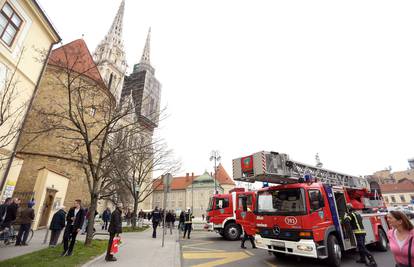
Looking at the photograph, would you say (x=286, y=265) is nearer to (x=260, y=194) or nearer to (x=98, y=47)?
(x=260, y=194)

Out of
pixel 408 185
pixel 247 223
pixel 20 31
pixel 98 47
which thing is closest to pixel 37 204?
pixel 20 31

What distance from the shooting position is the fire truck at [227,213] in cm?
1386

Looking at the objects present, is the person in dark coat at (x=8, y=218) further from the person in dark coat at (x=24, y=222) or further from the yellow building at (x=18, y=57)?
the yellow building at (x=18, y=57)

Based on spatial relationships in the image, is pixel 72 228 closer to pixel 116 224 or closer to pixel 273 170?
pixel 116 224

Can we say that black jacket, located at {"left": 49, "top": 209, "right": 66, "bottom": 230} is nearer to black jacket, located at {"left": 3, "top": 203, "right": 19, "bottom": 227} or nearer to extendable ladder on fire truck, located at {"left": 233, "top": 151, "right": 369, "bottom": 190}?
black jacket, located at {"left": 3, "top": 203, "right": 19, "bottom": 227}

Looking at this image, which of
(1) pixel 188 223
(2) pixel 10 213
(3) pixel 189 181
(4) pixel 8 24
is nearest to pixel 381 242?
(1) pixel 188 223

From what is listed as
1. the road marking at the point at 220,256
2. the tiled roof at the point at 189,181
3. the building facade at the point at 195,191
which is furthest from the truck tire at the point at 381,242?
the tiled roof at the point at 189,181

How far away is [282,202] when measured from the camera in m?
7.63

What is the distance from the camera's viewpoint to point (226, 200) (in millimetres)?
14555

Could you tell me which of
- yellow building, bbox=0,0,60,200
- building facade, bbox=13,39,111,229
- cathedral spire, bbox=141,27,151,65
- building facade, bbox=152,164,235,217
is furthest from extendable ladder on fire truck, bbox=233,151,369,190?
cathedral spire, bbox=141,27,151,65

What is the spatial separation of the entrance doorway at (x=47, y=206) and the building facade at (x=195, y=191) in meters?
48.7

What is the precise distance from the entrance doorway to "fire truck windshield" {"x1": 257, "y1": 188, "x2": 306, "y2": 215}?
637 inches

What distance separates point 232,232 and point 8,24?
1728 cm

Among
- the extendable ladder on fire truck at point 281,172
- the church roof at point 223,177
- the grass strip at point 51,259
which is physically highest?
the church roof at point 223,177
